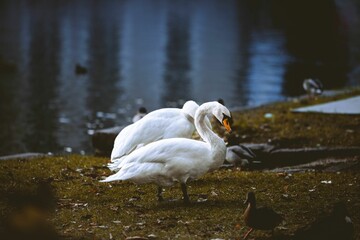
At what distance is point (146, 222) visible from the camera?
9086 mm

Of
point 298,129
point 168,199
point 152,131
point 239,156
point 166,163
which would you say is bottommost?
point 298,129

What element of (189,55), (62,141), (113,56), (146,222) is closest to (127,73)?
(113,56)

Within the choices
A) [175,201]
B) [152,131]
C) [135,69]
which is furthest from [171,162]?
[135,69]

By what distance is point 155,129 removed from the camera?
39.8ft

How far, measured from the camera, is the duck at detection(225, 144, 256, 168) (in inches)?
529

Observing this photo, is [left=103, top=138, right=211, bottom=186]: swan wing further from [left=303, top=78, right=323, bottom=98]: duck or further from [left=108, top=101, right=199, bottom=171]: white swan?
[left=303, top=78, right=323, bottom=98]: duck

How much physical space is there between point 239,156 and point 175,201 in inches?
142

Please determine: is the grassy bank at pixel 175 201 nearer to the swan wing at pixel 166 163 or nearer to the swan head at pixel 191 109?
the swan wing at pixel 166 163

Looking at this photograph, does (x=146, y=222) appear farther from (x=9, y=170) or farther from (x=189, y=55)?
(x=189, y=55)

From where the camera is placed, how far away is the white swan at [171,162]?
9586mm

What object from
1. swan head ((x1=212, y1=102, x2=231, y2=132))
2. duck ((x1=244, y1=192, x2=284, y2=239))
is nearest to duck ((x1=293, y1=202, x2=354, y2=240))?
duck ((x1=244, y1=192, x2=284, y2=239))

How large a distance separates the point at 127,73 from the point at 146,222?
46889 millimetres

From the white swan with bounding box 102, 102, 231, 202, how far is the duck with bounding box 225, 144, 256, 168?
130 inches

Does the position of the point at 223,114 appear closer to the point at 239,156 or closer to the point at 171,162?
the point at 171,162
